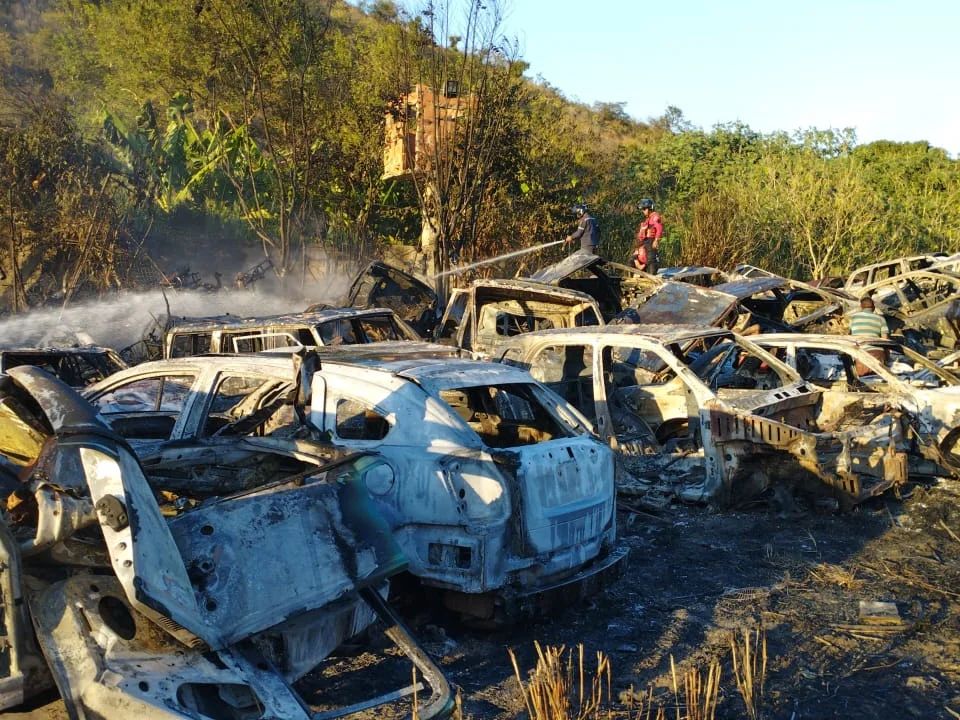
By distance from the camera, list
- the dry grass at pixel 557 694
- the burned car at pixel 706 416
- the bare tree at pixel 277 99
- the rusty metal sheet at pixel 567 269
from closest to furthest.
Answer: the dry grass at pixel 557 694
the burned car at pixel 706 416
the rusty metal sheet at pixel 567 269
the bare tree at pixel 277 99

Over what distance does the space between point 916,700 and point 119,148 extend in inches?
814

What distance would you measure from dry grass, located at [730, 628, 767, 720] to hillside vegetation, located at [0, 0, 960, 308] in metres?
13.3

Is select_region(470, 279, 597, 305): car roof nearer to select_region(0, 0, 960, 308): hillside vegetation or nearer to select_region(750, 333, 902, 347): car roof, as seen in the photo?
select_region(750, 333, 902, 347): car roof

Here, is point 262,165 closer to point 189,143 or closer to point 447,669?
point 189,143

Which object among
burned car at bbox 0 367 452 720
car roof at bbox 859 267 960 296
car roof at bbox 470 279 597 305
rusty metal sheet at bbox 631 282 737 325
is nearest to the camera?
burned car at bbox 0 367 452 720

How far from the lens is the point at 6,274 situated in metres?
18.3

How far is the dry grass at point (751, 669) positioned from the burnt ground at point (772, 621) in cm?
6

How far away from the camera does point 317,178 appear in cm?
2080

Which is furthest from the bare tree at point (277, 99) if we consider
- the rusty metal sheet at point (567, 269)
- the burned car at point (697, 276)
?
the burned car at point (697, 276)

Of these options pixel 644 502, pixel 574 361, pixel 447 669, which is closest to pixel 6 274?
pixel 574 361

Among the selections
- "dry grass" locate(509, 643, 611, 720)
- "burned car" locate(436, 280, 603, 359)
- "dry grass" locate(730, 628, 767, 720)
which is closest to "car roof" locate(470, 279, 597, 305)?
"burned car" locate(436, 280, 603, 359)

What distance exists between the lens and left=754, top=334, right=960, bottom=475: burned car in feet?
27.8

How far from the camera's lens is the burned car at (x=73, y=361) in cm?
1034

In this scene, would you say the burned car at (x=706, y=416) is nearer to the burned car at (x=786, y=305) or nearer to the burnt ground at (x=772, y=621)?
the burnt ground at (x=772, y=621)
